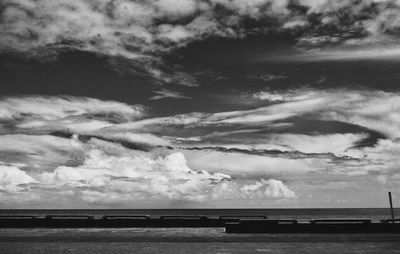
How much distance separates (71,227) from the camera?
251ft

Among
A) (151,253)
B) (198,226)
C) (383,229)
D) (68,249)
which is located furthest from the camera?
(198,226)

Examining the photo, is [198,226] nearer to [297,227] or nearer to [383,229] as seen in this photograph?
[297,227]

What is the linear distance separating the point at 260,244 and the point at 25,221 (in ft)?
167

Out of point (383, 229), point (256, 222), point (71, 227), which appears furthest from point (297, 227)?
point (71, 227)

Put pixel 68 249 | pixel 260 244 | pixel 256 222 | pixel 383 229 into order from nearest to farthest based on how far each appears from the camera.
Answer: pixel 68 249 → pixel 260 244 → pixel 383 229 → pixel 256 222

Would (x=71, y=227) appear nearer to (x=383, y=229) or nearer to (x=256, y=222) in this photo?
(x=256, y=222)

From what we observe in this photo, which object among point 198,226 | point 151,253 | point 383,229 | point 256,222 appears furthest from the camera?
point 198,226

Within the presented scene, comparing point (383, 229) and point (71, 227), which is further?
point (71, 227)

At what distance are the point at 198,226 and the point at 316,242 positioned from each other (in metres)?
32.4

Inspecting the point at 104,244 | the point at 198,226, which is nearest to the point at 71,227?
the point at 198,226

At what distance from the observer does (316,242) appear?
152 ft

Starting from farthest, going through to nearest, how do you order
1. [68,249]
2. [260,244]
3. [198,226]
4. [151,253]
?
[198,226] < [260,244] < [68,249] < [151,253]

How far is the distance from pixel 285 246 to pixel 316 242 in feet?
18.0

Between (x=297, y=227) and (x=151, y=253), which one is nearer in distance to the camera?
(x=151, y=253)
